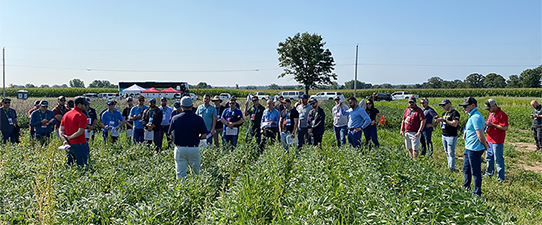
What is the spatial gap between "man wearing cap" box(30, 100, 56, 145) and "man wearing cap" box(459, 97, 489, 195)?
994 cm

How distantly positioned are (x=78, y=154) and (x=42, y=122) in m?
3.97

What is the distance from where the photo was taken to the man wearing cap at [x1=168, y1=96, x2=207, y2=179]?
19.3ft

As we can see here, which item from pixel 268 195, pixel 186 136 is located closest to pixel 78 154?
pixel 186 136

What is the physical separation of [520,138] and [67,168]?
15900 mm

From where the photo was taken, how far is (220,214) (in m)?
3.59

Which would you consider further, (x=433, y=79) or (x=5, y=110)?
(x=433, y=79)

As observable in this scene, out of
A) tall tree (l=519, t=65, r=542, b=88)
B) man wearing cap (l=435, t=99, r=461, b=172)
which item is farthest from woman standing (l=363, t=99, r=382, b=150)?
tall tree (l=519, t=65, r=542, b=88)

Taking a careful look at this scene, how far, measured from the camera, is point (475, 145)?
590 centimetres

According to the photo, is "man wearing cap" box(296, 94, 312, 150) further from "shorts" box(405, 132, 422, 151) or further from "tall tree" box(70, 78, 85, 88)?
"tall tree" box(70, 78, 85, 88)

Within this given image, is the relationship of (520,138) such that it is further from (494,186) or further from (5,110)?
(5,110)

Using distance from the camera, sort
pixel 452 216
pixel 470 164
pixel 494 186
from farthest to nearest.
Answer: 1. pixel 494 186
2. pixel 470 164
3. pixel 452 216

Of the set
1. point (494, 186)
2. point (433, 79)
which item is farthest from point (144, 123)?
point (433, 79)

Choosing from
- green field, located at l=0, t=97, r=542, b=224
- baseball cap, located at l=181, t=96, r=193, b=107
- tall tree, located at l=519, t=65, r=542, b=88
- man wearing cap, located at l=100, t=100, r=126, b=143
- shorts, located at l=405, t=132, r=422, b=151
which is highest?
tall tree, located at l=519, t=65, r=542, b=88

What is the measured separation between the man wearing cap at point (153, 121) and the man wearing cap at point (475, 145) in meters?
7.10
